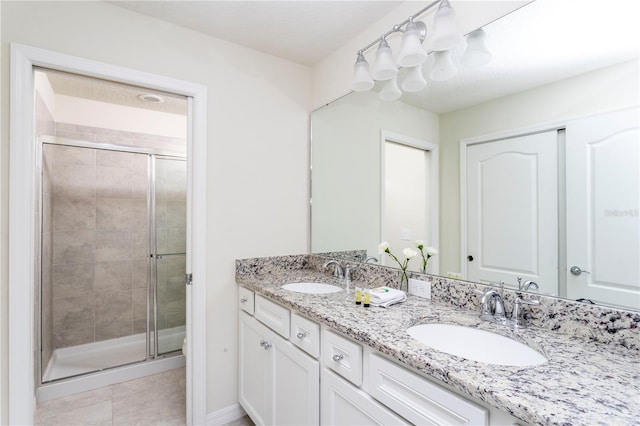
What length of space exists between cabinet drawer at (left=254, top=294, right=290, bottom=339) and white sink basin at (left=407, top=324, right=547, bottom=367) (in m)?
0.60

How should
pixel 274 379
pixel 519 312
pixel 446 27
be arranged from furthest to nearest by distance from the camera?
pixel 274 379, pixel 446 27, pixel 519 312

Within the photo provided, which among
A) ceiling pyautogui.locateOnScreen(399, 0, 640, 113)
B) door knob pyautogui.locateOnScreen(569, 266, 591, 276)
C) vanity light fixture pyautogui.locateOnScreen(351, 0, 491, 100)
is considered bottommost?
door knob pyautogui.locateOnScreen(569, 266, 591, 276)

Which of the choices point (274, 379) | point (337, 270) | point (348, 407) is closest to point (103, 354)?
point (274, 379)

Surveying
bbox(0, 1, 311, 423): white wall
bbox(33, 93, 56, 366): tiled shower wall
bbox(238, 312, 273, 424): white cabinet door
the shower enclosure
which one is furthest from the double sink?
bbox(33, 93, 56, 366): tiled shower wall

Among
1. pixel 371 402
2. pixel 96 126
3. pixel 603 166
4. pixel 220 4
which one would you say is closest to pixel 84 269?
pixel 96 126

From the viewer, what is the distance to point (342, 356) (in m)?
1.10

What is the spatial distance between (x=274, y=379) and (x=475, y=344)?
953mm

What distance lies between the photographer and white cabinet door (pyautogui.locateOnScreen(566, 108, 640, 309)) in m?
0.94

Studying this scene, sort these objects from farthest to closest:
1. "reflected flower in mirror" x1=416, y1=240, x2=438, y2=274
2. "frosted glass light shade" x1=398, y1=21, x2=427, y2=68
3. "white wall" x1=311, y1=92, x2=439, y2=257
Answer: "white wall" x1=311, y1=92, x2=439, y2=257, "reflected flower in mirror" x1=416, y1=240, x2=438, y2=274, "frosted glass light shade" x1=398, y1=21, x2=427, y2=68

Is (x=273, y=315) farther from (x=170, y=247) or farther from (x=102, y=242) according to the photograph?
(x=102, y=242)

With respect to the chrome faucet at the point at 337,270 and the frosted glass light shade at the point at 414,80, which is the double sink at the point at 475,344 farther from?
the frosted glass light shade at the point at 414,80

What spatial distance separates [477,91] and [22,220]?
82.3 inches

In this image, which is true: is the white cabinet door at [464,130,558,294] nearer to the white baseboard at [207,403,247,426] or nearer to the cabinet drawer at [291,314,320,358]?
the cabinet drawer at [291,314,320,358]

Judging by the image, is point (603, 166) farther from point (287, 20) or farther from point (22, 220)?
point (22, 220)
